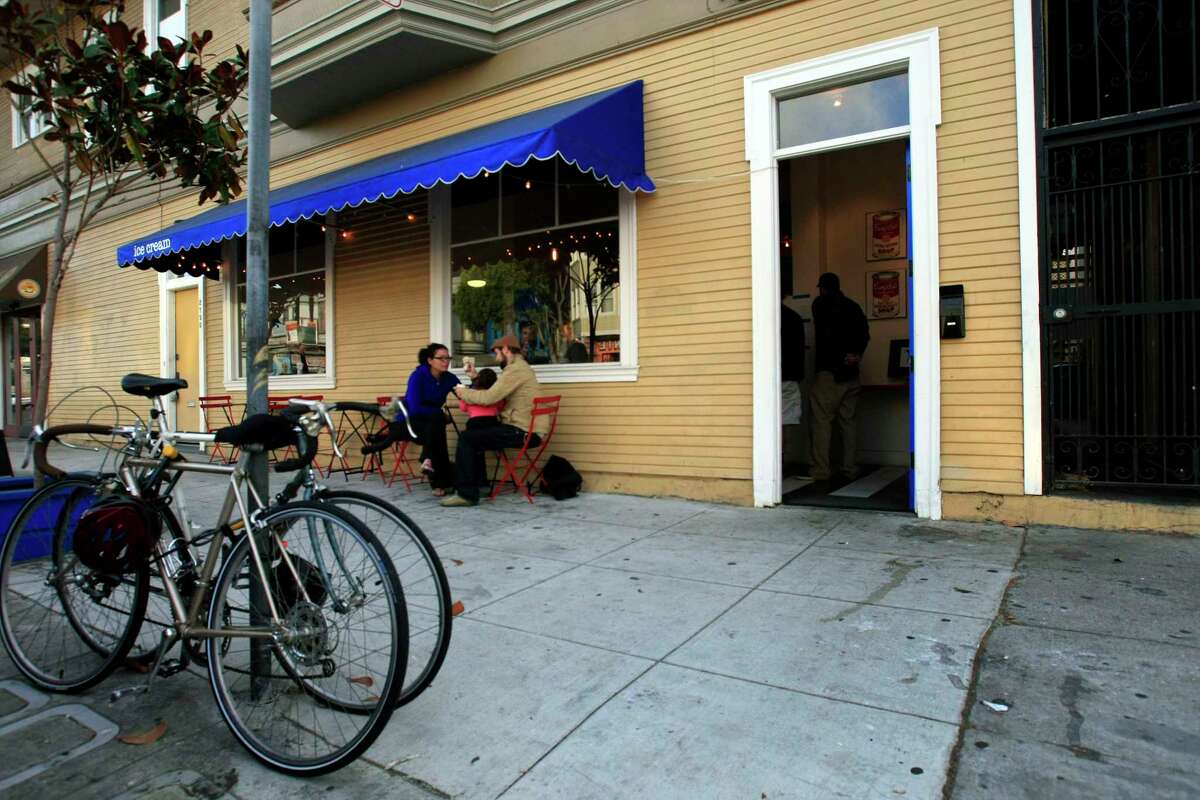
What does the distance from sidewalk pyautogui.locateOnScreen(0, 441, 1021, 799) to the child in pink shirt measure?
6.79 feet

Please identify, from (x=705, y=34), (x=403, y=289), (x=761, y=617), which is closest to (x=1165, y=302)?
(x=761, y=617)

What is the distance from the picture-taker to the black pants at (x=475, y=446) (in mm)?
6340

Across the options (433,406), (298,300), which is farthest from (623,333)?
(298,300)

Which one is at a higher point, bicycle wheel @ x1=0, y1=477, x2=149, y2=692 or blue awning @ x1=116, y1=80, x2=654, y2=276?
blue awning @ x1=116, y1=80, x2=654, y2=276

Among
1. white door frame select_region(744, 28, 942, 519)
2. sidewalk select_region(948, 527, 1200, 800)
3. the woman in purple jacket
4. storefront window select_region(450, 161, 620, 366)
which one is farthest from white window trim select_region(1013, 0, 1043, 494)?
the woman in purple jacket

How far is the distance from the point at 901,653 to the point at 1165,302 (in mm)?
3369

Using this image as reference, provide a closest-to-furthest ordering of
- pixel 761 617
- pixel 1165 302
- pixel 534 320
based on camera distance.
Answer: pixel 761 617 < pixel 1165 302 < pixel 534 320

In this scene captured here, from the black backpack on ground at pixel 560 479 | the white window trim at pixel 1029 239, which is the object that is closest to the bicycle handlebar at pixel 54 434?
the black backpack on ground at pixel 560 479

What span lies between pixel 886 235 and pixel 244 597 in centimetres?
754

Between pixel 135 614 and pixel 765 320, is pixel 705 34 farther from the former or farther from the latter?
pixel 135 614

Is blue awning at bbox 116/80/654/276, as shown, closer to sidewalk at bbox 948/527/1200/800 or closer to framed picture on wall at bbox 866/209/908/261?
framed picture on wall at bbox 866/209/908/261

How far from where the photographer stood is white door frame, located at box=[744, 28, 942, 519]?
205 inches

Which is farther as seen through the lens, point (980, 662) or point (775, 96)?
point (775, 96)

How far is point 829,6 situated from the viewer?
18.4ft
